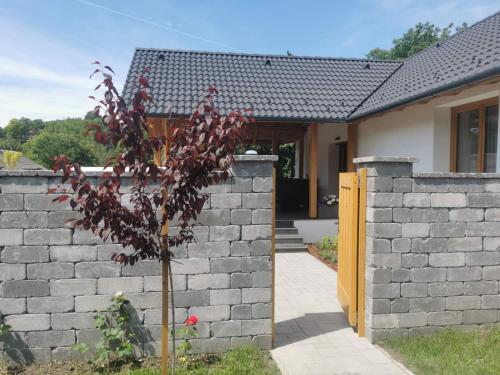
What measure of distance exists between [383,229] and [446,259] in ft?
2.68

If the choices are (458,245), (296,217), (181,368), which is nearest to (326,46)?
(296,217)

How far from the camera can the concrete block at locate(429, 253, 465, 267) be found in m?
4.36

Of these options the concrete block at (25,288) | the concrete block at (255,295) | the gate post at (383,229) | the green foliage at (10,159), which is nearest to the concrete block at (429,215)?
the gate post at (383,229)

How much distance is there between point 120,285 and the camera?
388 centimetres

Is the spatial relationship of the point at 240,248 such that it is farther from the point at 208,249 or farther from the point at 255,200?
the point at 255,200

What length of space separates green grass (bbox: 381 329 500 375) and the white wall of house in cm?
309

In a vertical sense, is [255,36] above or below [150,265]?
above

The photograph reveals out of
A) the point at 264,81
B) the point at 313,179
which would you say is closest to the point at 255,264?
the point at 313,179

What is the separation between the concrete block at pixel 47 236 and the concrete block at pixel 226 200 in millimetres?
1394

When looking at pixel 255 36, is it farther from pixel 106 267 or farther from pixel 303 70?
pixel 106 267

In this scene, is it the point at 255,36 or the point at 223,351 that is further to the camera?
the point at 255,36

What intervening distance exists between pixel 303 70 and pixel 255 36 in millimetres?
9745

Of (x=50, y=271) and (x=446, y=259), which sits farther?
(x=446, y=259)

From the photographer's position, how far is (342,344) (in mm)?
4227
